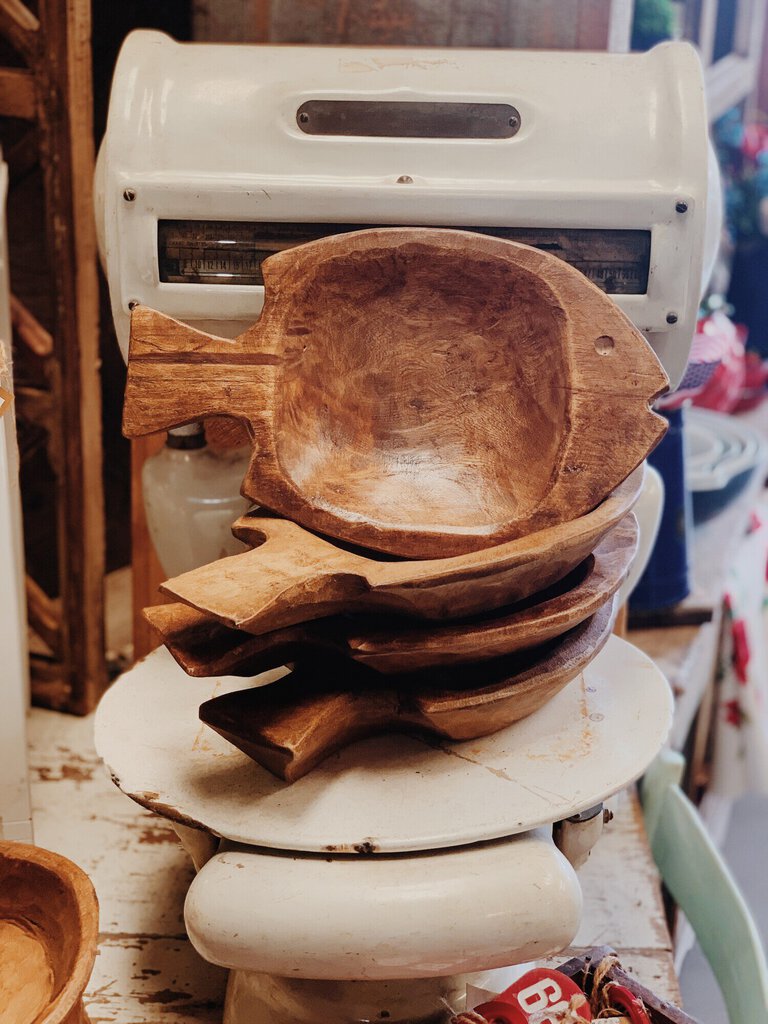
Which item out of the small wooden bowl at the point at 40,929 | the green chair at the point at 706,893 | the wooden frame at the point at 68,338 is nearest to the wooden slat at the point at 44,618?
the wooden frame at the point at 68,338

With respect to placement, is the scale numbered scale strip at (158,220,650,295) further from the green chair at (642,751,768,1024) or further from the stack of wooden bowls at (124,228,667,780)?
the green chair at (642,751,768,1024)

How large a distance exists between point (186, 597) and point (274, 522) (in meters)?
0.16

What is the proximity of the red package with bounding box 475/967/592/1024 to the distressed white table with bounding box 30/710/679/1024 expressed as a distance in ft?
0.59

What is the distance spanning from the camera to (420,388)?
3.16 ft

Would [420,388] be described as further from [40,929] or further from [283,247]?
[40,929]

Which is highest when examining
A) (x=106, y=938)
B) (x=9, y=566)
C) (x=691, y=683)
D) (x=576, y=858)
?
(x=9, y=566)

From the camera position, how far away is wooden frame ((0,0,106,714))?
1.25 meters

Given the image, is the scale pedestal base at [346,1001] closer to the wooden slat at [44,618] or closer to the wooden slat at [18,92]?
the wooden slat at [44,618]

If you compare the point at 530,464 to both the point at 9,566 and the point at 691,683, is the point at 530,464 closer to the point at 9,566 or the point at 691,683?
the point at 9,566

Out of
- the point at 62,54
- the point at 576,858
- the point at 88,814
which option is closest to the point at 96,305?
the point at 62,54

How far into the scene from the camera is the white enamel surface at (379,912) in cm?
73

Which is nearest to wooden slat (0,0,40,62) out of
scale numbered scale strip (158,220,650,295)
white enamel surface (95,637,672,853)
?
scale numbered scale strip (158,220,650,295)

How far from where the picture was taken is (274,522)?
0.84 meters

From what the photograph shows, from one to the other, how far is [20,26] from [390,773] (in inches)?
36.4
